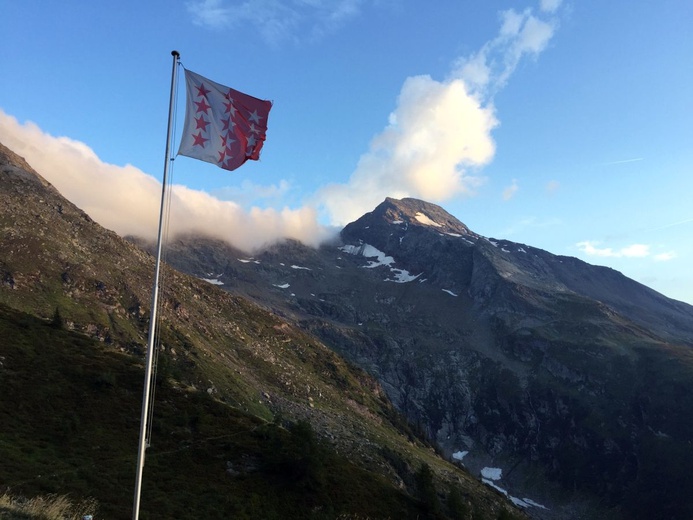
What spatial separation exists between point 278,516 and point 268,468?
6741 millimetres

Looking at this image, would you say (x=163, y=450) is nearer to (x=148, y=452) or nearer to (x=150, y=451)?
(x=150, y=451)

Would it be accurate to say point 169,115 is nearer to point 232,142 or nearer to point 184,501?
point 232,142

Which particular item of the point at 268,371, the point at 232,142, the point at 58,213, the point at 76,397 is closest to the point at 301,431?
the point at 76,397

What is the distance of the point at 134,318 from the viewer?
162m

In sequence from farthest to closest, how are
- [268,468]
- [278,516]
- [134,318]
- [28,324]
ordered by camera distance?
[134,318]
[28,324]
[268,468]
[278,516]

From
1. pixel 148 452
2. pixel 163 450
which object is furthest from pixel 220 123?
pixel 163 450

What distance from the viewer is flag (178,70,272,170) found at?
867 inches

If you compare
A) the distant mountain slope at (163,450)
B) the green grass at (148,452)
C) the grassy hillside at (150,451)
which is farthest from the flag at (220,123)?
the distant mountain slope at (163,450)

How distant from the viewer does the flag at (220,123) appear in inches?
867

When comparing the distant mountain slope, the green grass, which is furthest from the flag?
the distant mountain slope

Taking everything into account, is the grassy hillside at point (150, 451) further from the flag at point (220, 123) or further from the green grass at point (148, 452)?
the flag at point (220, 123)

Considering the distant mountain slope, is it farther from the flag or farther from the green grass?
the flag

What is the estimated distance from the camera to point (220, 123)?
22578 mm

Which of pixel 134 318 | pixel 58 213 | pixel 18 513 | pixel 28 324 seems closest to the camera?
pixel 18 513
